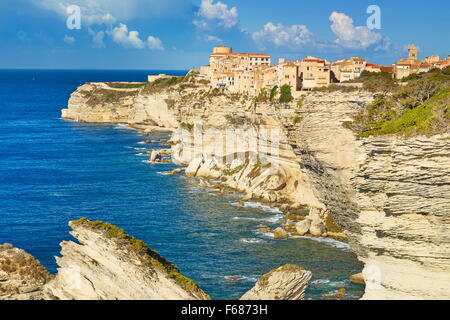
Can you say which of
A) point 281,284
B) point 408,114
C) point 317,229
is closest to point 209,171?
point 317,229

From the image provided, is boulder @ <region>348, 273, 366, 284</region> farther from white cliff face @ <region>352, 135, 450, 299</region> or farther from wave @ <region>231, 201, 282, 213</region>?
wave @ <region>231, 201, 282, 213</region>

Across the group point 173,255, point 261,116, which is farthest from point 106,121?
point 173,255

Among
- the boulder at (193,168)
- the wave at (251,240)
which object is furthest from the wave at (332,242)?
the boulder at (193,168)

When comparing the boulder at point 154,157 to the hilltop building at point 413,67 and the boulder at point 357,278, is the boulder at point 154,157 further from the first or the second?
the boulder at point 357,278

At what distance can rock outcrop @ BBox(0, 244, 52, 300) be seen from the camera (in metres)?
20.7

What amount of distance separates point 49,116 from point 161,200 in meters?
84.9

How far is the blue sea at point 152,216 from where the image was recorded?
3384 centimetres

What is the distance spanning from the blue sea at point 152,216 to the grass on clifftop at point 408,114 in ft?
30.4

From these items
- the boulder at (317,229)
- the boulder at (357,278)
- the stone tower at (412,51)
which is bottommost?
the boulder at (357,278)

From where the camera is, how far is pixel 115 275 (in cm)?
1912

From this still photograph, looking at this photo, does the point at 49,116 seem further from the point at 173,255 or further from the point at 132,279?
the point at 132,279

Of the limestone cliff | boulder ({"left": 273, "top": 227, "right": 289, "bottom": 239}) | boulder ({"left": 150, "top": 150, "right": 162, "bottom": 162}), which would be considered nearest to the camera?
the limestone cliff

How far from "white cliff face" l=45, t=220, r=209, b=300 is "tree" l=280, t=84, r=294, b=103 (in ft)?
139
